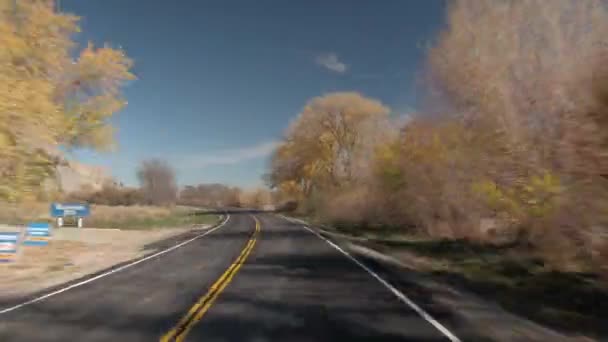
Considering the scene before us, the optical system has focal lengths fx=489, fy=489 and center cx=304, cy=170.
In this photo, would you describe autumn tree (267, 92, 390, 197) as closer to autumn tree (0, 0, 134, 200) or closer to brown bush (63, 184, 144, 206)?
autumn tree (0, 0, 134, 200)

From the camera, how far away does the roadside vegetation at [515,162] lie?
28.5 feet

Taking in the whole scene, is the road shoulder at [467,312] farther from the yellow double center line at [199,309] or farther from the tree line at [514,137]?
the yellow double center line at [199,309]

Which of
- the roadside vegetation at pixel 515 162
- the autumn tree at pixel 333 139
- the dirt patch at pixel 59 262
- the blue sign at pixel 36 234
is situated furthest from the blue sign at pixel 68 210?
the autumn tree at pixel 333 139

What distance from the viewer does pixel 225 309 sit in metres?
8.87

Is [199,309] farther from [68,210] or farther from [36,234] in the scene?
[68,210]

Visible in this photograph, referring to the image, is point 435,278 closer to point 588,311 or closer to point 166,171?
point 588,311

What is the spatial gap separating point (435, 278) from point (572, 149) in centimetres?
533

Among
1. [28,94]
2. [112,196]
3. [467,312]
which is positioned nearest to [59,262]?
[28,94]

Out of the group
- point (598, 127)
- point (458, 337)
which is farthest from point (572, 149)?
point (458, 337)

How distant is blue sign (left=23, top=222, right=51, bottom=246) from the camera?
20.3 m

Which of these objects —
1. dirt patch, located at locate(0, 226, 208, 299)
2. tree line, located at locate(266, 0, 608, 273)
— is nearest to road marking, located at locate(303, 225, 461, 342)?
tree line, located at locate(266, 0, 608, 273)

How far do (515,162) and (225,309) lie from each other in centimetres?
1025

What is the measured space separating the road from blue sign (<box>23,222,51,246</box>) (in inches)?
308

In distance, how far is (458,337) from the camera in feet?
22.4
